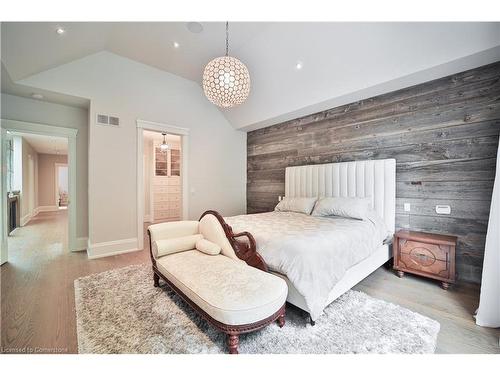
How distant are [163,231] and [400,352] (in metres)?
2.36

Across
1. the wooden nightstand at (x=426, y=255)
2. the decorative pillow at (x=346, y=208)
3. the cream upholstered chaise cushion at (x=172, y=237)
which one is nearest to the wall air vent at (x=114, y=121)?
the cream upholstered chaise cushion at (x=172, y=237)

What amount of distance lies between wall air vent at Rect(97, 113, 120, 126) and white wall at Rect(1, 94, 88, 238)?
0.75 meters

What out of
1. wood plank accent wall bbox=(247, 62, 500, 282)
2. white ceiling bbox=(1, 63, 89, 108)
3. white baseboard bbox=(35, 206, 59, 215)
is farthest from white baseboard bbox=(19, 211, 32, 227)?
wood plank accent wall bbox=(247, 62, 500, 282)

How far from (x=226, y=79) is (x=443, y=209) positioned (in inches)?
118

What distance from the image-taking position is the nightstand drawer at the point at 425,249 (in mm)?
2289

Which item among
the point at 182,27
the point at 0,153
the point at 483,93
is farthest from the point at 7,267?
the point at 483,93

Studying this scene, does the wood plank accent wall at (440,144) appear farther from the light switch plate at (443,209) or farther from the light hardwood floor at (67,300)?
the light hardwood floor at (67,300)

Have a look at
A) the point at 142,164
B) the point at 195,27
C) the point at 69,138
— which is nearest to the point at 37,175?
the point at 69,138

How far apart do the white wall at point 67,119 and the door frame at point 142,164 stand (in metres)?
1.03

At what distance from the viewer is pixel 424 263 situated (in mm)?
2420

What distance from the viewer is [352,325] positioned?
1660 millimetres

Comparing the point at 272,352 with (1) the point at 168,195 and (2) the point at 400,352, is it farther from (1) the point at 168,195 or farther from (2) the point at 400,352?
(1) the point at 168,195

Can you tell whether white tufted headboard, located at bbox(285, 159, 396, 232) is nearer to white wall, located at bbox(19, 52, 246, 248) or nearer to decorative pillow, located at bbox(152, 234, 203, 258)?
white wall, located at bbox(19, 52, 246, 248)

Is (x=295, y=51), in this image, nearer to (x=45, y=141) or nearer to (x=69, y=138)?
(x=69, y=138)
